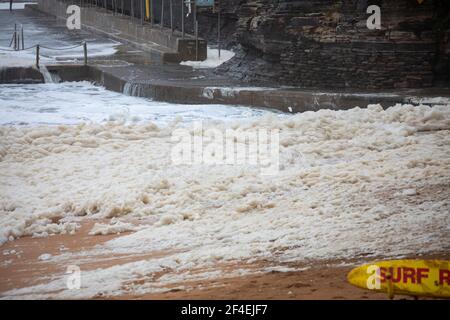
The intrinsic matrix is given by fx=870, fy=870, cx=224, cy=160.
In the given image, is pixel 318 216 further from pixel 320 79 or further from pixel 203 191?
pixel 320 79

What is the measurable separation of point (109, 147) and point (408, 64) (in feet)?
21.3

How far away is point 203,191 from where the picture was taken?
9344mm

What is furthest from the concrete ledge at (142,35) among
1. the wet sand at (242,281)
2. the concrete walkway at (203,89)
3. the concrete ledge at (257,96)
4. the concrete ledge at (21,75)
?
the wet sand at (242,281)

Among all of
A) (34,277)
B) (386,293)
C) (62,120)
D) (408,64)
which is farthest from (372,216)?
(62,120)

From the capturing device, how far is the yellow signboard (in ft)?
18.6

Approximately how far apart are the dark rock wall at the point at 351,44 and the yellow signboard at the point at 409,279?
10200 millimetres

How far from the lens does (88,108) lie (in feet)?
58.5

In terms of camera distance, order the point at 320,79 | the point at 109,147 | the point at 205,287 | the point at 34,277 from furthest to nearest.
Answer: the point at 320,79 → the point at 109,147 → the point at 34,277 → the point at 205,287

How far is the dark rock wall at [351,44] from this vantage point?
1570cm

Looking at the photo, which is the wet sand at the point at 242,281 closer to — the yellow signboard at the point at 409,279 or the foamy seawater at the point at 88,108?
the yellow signboard at the point at 409,279

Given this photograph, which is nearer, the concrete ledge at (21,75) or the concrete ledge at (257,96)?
the concrete ledge at (257,96)

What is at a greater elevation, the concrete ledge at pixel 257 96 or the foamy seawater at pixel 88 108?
the concrete ledge at pixel 257 96

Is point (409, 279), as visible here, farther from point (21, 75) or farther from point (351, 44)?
point (21, 75)

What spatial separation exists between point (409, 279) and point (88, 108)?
12.9 m
